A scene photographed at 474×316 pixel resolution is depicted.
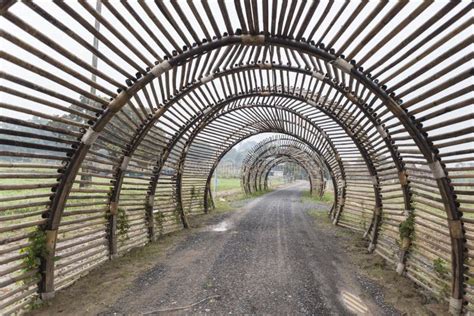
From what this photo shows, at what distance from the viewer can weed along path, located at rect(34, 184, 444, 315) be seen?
3775 mm

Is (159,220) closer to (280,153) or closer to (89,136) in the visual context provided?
(89,136)

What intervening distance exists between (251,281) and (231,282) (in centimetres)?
34

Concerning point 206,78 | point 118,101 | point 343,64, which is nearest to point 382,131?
point 343,64

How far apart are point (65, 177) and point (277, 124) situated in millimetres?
10362

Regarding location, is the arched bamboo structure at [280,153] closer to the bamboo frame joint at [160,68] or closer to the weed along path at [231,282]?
the weed along path at [231,282]

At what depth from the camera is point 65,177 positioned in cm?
385

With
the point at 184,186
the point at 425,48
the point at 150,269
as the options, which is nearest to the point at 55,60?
the point at 150,269

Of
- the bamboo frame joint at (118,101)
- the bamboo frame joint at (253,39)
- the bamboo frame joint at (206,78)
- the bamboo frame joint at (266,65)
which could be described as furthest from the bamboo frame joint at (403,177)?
the bamboo frame joint at (118,101)

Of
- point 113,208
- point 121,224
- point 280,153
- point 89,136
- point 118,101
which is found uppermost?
point 280,153

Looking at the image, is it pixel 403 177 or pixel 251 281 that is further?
pixel 403 177

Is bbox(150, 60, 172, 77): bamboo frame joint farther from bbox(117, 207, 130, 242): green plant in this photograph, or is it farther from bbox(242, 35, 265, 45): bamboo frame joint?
bbox(117, 207, 130, 242): green plant

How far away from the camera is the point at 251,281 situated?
4641 mm

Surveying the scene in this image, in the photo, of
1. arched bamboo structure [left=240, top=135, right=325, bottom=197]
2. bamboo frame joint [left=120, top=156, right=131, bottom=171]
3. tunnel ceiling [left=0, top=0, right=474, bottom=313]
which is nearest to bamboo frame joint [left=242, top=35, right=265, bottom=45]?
tunnel ceiling [left=0, top=0, right=474, bottom=313]

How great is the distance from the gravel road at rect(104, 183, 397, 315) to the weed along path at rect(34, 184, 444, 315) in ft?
0.04
